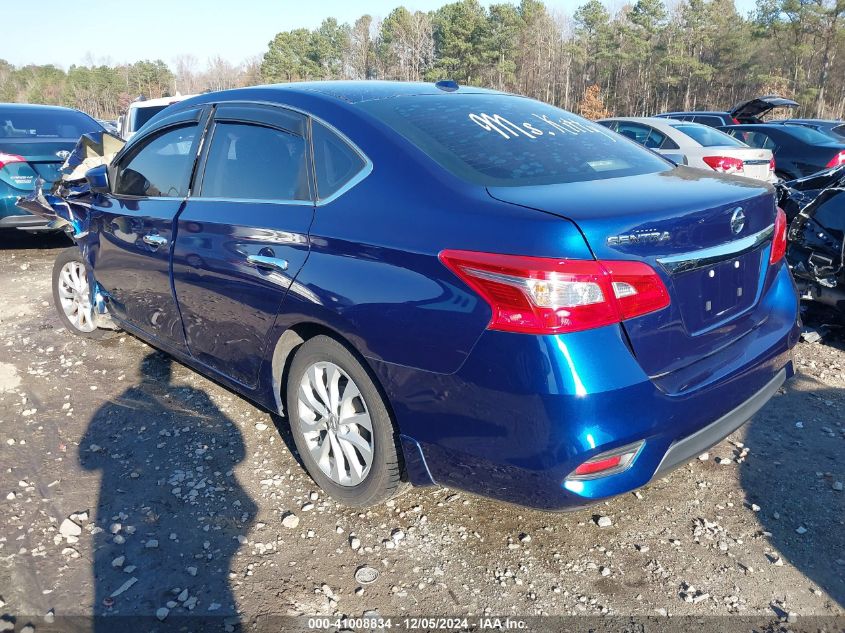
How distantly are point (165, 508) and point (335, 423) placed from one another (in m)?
0.86

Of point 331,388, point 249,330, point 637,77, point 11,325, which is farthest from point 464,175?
point 637,77

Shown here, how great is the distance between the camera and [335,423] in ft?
8.96

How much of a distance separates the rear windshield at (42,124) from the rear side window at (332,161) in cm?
678

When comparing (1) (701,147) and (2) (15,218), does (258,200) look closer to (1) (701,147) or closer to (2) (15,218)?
(2) (15,218)

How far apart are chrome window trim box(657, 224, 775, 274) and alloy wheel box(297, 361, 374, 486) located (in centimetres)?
122

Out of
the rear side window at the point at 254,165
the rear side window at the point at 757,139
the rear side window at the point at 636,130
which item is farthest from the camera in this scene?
the rear side window at the point at 757,139

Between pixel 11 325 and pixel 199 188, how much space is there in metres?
3.17

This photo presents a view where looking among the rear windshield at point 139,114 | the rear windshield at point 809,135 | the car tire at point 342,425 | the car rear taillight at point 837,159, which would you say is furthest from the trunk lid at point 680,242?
the rear windshield at point 809,135

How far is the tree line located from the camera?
1571 inches

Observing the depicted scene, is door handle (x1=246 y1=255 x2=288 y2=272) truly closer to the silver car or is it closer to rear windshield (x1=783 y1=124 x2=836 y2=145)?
the silver car

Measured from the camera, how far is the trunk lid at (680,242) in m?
2.03

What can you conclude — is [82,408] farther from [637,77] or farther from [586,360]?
[637,77]

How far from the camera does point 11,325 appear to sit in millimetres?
5379

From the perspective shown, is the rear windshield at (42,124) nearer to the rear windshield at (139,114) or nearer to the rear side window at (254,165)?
the rear windshield at (139,114)
